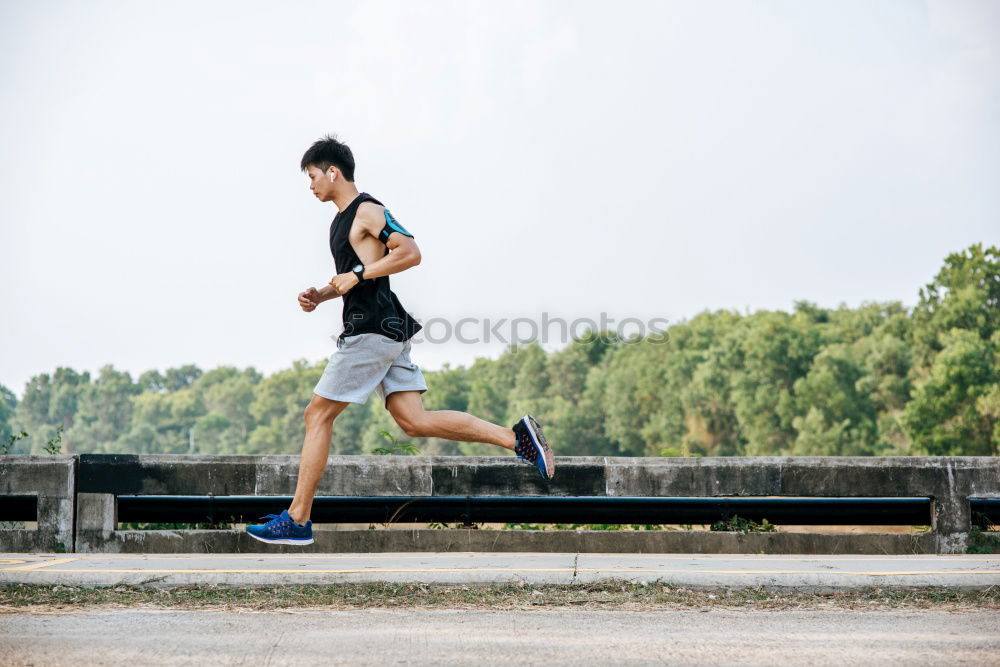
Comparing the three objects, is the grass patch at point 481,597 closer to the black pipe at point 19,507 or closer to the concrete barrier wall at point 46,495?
the concrete barrier wall at point 46,495

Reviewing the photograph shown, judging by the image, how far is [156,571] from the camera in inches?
209

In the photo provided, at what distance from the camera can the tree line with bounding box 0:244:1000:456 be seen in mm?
63375

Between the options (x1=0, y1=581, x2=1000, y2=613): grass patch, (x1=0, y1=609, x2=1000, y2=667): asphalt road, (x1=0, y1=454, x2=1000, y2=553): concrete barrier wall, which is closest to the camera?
(x1=0, y1=609, x2=1000, y2=667): asphalt road

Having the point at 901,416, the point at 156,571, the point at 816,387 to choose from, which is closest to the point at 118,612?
the point at 156,571

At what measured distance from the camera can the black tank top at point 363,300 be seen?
223 inches

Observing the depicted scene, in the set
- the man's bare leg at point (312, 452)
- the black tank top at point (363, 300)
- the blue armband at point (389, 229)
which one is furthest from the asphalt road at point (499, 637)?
the blue armband at point (389, 229)

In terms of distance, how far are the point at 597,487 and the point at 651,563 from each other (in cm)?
130

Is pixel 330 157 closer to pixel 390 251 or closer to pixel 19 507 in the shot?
pixel 390 251

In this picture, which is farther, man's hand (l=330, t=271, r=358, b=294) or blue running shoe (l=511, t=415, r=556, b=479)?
blue running shoe (l=511, t=415, r=556, b=479)

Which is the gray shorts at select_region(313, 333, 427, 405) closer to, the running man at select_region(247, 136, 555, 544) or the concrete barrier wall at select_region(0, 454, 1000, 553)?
the running man at select_region(247, 136, 555, 544)

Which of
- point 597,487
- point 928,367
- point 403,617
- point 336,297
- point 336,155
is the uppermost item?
point 928,367

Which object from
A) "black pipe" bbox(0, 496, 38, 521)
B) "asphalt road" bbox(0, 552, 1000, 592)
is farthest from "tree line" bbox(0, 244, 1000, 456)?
"asphalt road" bbox(0, 552, 1000, 592)

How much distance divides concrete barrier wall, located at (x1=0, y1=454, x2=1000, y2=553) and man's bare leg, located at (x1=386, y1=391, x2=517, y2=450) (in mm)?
1276

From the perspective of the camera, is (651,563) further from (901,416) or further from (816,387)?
(816,387)
